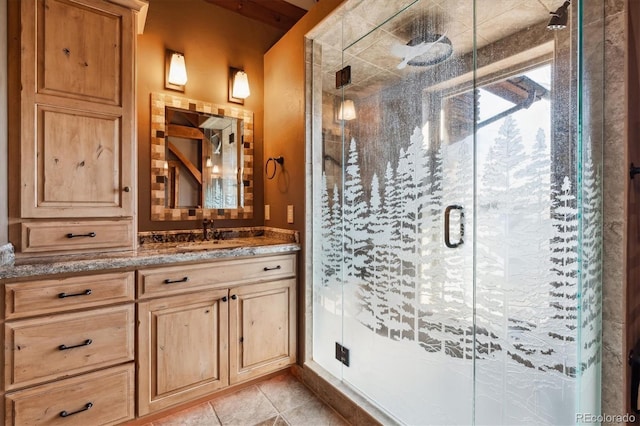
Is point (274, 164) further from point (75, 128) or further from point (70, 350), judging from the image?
point (70, 350)

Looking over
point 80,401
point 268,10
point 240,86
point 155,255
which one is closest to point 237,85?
point 240,86

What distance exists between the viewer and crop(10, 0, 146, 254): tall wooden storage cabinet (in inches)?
59.8

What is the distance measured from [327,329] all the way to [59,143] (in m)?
1.87

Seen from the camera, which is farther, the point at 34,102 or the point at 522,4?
the point at 34,102

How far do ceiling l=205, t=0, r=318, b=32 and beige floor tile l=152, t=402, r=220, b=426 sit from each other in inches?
114

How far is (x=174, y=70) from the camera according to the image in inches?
88.2

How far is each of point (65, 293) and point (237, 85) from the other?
72.3 inches

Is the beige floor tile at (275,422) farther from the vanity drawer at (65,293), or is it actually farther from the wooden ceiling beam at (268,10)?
the wooden ceiling beam at (268,10)

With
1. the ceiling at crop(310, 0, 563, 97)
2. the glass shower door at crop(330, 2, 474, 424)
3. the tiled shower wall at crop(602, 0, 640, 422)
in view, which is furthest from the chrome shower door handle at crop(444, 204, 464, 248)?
the ceiling at crop(310, 0, 563, 97)

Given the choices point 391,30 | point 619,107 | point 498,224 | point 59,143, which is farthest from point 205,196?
point 619,107

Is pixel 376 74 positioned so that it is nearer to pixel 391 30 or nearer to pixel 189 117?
pixel 391 30

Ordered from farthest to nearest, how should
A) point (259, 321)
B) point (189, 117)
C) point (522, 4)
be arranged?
point (189, 117) → point (259, 321) → point (522, 4)

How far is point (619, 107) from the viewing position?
100cm

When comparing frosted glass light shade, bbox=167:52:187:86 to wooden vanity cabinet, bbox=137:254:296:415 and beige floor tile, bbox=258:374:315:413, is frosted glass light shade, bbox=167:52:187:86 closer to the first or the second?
wooden vanity cabinet, bbox=137:254:296:415
